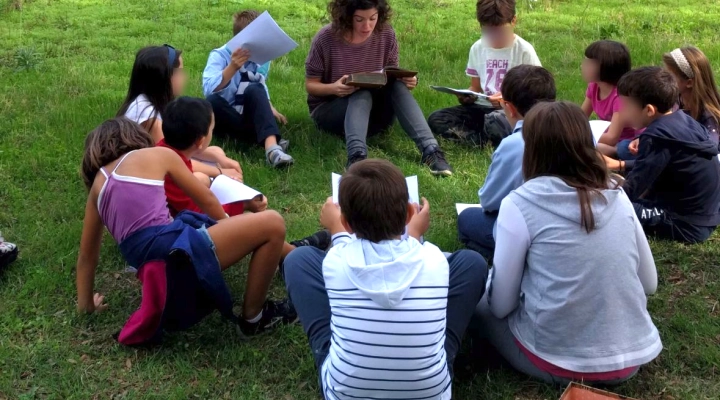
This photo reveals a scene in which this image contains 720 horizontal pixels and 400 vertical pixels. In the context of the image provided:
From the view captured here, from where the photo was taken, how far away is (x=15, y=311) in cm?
361

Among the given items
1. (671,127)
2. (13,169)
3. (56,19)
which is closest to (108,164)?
(13,169)

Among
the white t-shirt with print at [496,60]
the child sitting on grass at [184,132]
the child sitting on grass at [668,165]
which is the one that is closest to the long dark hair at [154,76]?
the child sitting on grass at [184,132]

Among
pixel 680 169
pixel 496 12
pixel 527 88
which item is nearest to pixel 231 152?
pixel 496 12

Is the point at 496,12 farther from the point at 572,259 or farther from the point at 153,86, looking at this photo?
the point at 572,259

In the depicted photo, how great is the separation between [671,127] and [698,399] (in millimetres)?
1539

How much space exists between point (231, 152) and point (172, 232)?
2354 millimetres

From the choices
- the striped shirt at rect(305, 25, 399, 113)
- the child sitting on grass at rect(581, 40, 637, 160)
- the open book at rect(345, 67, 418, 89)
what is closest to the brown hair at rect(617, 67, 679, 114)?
the child sitting on grass at rect(581, 40, 637, 160)

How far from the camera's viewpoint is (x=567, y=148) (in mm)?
2707

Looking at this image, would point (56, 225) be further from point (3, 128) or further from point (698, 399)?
point (698, 399)

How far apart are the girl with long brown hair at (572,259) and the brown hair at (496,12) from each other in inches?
106

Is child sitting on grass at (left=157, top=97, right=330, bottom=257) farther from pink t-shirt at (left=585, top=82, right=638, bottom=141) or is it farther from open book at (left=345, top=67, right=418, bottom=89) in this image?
pink t-shirt at (left=585, top=82, right=638, bottom=141)

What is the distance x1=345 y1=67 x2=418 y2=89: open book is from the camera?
5176 mm

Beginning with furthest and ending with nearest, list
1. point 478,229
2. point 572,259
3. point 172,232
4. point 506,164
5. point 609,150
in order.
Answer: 1. point 609,150
2. point 478,229
3. point 506,164
4. point 172,232
5. point 572,259

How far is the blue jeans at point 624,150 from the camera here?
14.6 feet
